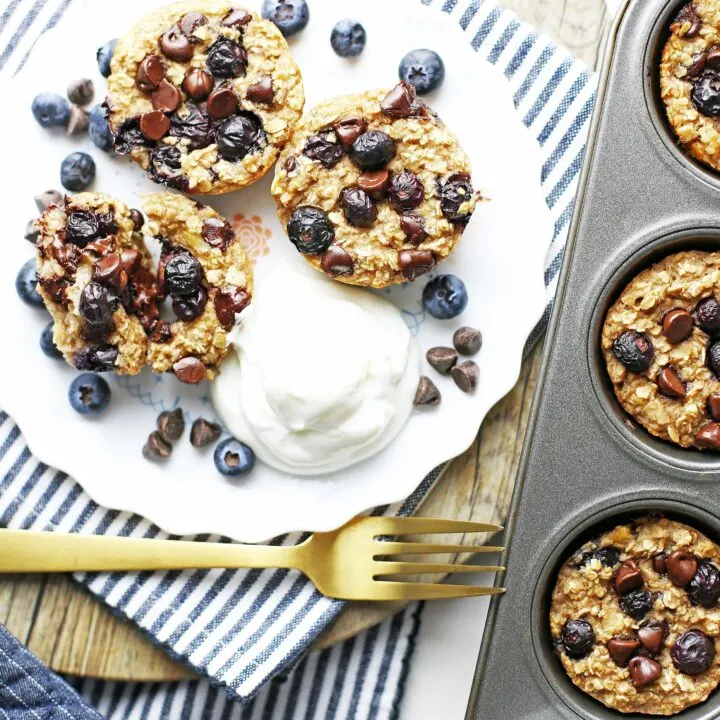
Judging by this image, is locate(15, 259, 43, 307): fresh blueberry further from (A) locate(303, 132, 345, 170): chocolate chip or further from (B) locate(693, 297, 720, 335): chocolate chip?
(B) locate(693, 297, 720, 335): chocolate chip

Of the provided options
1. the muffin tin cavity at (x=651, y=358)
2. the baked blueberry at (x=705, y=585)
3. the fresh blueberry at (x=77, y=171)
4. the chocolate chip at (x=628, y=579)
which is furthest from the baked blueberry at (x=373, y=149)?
the baked blueberry at (x=705, y=585)

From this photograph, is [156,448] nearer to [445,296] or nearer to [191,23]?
[445,296]

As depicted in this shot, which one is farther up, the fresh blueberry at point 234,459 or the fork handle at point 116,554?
the fresh blueberry at point 234,459

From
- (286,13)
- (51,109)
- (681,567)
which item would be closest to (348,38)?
(286,13)

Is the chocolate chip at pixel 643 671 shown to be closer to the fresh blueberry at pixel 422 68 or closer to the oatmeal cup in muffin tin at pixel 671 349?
the oatmeal cup in muffin tin at pixel 671 349

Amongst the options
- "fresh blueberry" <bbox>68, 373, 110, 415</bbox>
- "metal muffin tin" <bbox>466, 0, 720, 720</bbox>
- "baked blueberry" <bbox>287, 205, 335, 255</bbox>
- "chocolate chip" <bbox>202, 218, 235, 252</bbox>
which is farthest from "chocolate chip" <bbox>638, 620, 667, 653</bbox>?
"fresh blueberry" <bbox>68, 373, 110, 415</bbox>

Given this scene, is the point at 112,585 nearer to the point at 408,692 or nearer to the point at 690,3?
the point at 408,692
